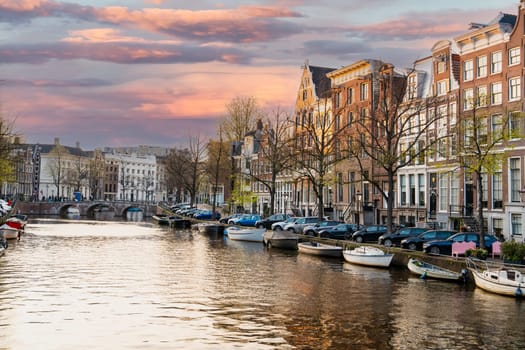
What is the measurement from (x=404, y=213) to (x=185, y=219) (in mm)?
42305

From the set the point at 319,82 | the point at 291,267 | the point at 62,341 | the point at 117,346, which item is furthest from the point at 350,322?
the point at 319,82

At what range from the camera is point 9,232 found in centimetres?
6269

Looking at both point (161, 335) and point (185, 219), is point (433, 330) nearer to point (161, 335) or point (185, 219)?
point (161, 335)

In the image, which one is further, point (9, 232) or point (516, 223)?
point (9, 232)

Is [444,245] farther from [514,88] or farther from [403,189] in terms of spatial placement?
[403,189]

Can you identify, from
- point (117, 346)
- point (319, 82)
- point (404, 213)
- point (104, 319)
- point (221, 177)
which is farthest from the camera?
point (221, 177)

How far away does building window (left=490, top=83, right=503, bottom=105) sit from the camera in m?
54.2

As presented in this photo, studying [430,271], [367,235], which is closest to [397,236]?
[367,235]

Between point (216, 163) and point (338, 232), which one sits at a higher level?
point (216, 163)

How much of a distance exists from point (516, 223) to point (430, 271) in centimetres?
1740

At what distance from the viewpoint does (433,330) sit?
24172mm

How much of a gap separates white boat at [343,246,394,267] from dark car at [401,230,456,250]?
108 inches

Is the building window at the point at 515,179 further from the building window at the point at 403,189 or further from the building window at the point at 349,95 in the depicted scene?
the building window at the point at 349,95

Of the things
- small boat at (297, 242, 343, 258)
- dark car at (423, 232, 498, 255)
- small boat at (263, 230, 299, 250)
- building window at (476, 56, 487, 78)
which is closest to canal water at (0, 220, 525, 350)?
dark car at (423, 232, 498, 255)
